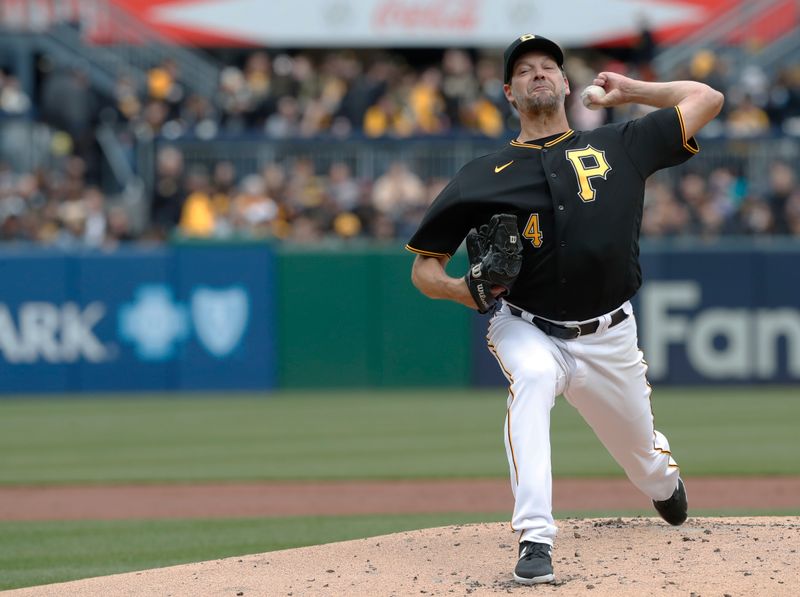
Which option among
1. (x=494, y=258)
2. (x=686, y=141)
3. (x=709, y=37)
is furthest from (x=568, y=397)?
(x=709, y=37)

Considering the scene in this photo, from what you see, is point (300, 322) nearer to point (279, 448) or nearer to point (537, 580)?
point (279, 448)

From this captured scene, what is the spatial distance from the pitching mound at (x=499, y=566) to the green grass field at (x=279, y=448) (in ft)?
3.06

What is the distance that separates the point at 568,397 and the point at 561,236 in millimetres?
701

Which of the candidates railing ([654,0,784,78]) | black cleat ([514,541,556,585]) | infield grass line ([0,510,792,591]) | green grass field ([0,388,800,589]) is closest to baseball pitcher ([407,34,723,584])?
black cleat ([514,541,556,585])

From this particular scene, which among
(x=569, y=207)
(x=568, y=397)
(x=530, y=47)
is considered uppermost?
(x=530, y=47)

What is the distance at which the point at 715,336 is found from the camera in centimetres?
1484

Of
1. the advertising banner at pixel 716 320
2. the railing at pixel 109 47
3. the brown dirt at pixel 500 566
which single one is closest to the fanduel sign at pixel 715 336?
the advertising banner at pixel 716 320

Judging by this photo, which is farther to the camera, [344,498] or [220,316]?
[220,316]

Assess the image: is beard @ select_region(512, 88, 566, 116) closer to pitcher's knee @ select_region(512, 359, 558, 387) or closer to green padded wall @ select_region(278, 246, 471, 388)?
pitcher's knee @ select_region(512, 359, 558, 387)

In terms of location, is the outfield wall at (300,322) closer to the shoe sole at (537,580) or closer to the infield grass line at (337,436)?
the infield grass line at (337,436)

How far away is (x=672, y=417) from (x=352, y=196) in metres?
5.43

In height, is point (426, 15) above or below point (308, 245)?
above

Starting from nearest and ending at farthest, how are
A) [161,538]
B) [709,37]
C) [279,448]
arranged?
[161,538] < [279,448] < [709,37]

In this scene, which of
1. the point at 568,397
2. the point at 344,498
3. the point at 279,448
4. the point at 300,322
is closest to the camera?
the point at 568,397
